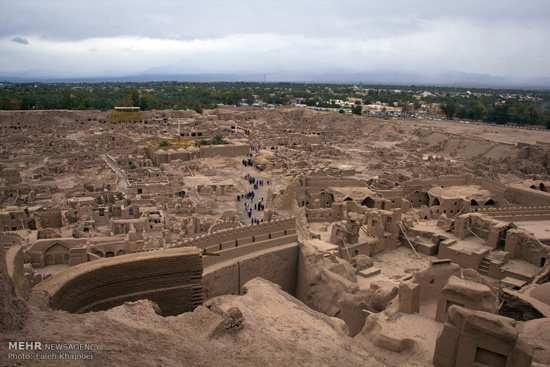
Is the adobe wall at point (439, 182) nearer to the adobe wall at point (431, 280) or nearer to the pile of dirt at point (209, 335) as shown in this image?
the adobe wall at point (431, 280)

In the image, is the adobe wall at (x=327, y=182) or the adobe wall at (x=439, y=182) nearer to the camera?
the adobe wall at (x=327, y=182)

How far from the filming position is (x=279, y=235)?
13055 millimetres

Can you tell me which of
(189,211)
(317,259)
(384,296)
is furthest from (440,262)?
(189,211)

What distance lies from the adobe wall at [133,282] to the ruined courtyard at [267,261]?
3 centimetres

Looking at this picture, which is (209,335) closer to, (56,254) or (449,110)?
(56,254)

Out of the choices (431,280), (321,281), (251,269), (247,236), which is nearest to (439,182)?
(321,281)

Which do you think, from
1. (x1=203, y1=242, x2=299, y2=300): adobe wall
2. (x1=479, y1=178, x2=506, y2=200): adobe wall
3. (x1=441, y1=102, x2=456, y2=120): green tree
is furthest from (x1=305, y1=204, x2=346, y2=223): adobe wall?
(x1=441, y1=102, x2=456, y2=120): green tree

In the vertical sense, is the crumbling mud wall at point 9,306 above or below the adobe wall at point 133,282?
above

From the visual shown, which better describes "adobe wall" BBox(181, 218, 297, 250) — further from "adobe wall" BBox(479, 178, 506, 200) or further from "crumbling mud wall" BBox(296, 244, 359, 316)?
"adobe wall" BBox(479, 178, 506, 200)

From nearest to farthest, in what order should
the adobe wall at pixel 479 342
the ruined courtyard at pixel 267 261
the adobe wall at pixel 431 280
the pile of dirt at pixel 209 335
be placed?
the pile of dirt at pixel 209 335 < the adobe wall at pixel 479 342 < the ruined courtyard at pixel 267 261 < the adobe wall at pixel 431 280

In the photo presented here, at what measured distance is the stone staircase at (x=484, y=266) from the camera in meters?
14.6

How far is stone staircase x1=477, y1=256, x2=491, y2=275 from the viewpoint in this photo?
48.0 ft

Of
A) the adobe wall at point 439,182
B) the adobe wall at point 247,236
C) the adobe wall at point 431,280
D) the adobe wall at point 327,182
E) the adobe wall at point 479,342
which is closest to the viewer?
the adobe wall at point 479,342

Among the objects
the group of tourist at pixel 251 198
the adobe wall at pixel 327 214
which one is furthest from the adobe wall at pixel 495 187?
the group of tourist at pixel 251 198
